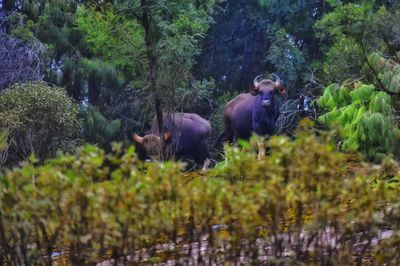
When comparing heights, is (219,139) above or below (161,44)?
below

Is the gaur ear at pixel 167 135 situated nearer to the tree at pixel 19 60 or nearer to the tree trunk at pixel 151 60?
the tree trunk at pixel 151 60

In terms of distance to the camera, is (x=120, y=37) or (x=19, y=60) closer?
(x=120, y=37)

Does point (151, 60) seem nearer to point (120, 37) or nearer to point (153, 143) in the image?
point (120, 37)

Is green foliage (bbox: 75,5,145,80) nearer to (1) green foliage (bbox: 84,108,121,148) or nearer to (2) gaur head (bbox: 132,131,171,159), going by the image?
(2) gaur head (bbox: 132,131,171,159)

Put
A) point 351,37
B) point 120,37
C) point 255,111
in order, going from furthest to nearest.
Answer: point 255,111, point 351,37, point 120,37

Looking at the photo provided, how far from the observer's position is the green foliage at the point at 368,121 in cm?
1078

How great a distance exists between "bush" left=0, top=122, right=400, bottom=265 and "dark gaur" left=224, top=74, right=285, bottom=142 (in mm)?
15349

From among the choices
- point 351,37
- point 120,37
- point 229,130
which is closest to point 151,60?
point 120,37

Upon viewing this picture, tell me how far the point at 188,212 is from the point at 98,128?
20328mm

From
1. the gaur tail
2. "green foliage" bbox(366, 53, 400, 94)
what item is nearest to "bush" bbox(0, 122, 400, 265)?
"green foliage" bbox(366, 53, 400, 94)

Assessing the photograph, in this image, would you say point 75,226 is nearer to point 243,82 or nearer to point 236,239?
point 236,239

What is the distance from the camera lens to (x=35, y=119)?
17.4m

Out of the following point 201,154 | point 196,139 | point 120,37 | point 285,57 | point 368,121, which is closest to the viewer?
point 368,121

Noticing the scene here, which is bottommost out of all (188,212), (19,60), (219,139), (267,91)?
(219,139)
